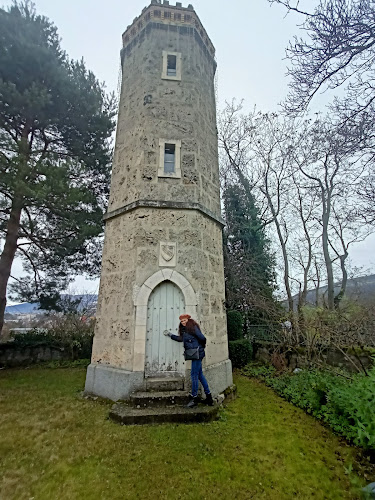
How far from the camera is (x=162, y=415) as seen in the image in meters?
4.67

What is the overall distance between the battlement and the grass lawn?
11079mm

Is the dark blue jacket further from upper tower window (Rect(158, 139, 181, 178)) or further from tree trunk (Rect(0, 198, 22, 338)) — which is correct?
tree trunk (Rect(0, 198, 22, 338))

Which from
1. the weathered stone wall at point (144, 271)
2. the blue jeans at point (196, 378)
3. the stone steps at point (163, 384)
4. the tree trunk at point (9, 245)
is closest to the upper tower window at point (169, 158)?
the weathered stone wall at point (144, 271)

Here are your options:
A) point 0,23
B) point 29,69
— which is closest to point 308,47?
point 29,69

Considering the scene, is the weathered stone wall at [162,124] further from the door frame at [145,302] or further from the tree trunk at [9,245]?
the tree trunk at [9,245]

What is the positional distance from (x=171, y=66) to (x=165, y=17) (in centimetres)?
179

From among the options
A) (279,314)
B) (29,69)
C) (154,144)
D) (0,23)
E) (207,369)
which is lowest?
(207,369)

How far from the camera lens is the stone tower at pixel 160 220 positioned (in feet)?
19.3

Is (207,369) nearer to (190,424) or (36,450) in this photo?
(190,424)

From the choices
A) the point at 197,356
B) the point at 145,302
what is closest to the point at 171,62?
the point at 145,302

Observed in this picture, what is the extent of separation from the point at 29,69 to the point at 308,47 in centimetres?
961

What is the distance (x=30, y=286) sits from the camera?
10.3 meters

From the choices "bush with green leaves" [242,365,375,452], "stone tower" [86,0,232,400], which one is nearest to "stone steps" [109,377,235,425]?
"stone tower" [86,0,232,400]

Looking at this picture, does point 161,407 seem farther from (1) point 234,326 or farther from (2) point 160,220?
(1) point 234,326
